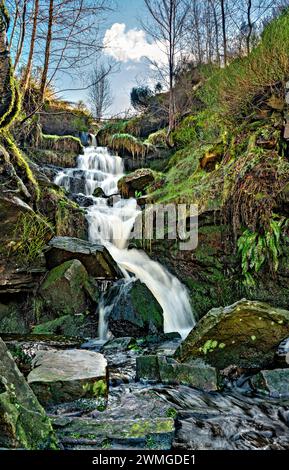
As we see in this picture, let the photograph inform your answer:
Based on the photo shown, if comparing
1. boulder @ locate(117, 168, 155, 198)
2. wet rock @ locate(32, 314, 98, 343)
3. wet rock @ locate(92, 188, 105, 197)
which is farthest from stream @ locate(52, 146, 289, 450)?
wet rock @ locate(92, 188, 105, 197)

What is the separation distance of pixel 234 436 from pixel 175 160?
30.2ft

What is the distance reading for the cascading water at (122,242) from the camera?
21.1ft

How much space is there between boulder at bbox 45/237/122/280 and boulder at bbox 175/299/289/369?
113 inches

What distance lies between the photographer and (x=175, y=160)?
10.9 meters

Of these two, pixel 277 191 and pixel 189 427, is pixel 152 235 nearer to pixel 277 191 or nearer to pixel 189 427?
pixel 277 191

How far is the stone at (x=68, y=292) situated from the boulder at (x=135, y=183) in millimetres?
4206

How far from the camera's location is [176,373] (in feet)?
11.5

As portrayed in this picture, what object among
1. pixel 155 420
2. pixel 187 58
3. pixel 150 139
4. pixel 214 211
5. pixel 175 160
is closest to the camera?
pixel 155 420

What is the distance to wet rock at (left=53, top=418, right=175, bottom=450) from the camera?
2188 mm

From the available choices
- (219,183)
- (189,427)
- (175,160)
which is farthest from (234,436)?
(175,160)

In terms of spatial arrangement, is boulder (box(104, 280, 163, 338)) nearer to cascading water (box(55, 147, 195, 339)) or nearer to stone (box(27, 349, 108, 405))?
cascading water (box(55, 147, 195, 339))

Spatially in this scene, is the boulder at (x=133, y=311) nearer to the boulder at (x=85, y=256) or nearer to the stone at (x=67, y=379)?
the boulder at (x=85, y=256)

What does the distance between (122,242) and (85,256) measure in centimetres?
161

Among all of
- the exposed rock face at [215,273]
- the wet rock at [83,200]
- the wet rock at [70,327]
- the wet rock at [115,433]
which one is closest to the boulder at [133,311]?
the wet rock at [70,327]
